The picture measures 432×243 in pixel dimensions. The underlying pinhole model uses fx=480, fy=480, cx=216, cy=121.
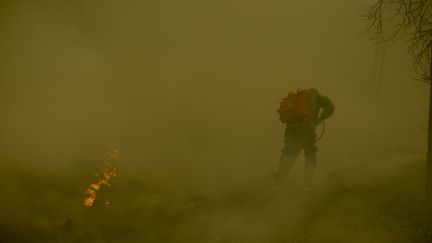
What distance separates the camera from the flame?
611 centimetres

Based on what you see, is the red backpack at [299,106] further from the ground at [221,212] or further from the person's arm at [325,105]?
the ground at [221,212]

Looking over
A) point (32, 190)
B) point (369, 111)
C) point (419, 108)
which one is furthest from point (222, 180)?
point (419, 108)

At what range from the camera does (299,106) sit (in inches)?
243

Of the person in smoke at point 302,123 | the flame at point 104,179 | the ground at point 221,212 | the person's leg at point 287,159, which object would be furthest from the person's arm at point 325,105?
the flame at point 104,179

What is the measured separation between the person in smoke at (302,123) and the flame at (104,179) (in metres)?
2.40

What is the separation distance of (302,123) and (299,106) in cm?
23

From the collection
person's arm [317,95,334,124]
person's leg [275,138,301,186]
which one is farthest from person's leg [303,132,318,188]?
person's arm [317,95,334,124]

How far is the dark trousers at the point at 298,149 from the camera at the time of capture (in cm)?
630

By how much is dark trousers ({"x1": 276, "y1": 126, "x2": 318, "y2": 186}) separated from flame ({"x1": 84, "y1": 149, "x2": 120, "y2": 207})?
2.35 metres

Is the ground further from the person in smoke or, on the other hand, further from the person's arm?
the person's arm

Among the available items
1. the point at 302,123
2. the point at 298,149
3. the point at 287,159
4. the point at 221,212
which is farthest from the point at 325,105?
the point at 221,212

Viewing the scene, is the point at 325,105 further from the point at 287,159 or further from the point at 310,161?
the point at 287,159

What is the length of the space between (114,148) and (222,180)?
226cm

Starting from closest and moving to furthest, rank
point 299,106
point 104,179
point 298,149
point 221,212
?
point 221,212, point 299,106, point 298,149, point 104,179
